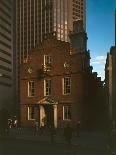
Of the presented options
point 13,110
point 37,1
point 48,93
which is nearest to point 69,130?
point 37,1

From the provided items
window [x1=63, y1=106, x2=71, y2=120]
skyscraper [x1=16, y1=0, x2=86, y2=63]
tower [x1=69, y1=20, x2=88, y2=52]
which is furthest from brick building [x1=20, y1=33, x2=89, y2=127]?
skyscraper [x1=16, y1=0, x2=86, y2=63]

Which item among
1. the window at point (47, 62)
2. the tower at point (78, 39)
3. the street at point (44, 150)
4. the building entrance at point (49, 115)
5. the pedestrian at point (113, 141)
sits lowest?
the street at point (44, 150)

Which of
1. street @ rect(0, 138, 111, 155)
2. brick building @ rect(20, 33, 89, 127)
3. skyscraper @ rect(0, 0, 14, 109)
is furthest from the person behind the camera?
brick building @ rect(20, 33, 89, 127)

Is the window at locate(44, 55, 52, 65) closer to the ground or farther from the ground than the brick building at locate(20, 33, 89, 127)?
farther from the ground

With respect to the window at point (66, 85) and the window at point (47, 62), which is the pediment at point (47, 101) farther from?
the window at point (47, 62)

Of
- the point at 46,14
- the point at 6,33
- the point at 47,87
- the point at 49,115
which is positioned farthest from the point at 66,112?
the point at 6,33

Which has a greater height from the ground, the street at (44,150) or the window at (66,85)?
the window at (66,85)

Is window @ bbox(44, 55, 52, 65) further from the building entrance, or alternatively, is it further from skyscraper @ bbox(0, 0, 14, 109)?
skyscraper @ bbox(0, 0, 14, 109)

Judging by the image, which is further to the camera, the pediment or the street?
the pediment

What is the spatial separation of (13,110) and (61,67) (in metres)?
17.5

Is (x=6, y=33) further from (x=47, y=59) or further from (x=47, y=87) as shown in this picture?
(x=47, y=59)

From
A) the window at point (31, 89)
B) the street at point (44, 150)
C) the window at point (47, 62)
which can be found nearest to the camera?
the street at point (44, 150)

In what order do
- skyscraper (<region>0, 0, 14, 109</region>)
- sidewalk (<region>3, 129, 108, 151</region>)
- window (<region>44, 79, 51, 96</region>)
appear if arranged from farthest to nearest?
window (<region>44, 79, 51, 96</region>) < sidewalk (<region>3, 129, 108, 151</region>) < skyscraper (<region>0, 0, 14, 109</region>)

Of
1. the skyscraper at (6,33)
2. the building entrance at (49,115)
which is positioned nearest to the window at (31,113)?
the building entrance at (49,115)
